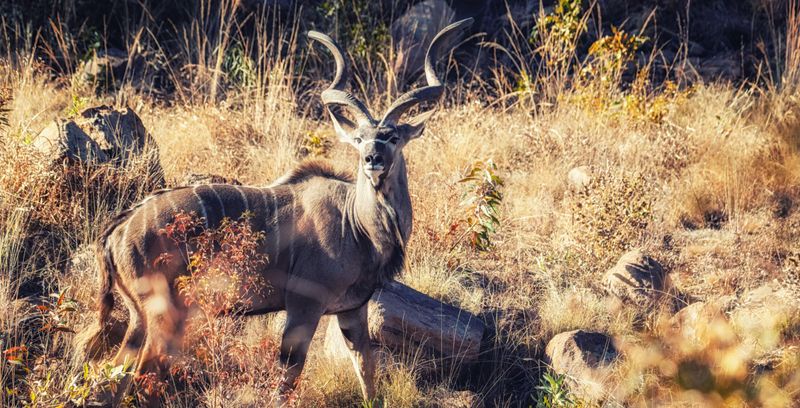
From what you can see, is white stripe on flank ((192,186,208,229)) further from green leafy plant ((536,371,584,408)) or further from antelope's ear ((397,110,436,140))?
green leafy plant ((536,371,584,408))

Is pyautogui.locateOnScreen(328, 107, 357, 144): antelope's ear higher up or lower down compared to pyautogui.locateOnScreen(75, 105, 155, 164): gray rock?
higher up

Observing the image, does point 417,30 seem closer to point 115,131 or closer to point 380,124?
point 115,131

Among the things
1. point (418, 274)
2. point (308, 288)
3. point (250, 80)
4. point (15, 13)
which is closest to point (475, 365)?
point (418, 274)

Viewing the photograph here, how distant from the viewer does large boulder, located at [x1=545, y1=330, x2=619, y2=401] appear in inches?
187

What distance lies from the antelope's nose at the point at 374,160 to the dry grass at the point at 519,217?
80 centimetres

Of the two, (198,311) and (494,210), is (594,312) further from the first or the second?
(198,311)

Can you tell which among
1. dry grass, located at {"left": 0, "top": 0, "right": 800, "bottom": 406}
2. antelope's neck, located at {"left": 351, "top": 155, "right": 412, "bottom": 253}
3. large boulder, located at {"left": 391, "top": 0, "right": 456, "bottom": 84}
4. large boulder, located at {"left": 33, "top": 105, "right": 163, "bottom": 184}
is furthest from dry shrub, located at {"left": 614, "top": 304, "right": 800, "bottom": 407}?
large boulder, located at {"left": 391, "top": 0, "right": 456, "bottom": 84}

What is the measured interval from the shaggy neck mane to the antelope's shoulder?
32cm

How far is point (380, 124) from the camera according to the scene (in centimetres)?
462

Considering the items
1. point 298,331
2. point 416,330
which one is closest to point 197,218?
point 298,331

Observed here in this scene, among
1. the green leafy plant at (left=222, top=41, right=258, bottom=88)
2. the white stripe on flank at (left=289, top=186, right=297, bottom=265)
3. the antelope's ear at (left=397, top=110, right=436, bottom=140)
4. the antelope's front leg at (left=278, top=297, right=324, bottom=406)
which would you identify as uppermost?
the antelope's ear at (left=397, top=110, right=436, bottom=140)

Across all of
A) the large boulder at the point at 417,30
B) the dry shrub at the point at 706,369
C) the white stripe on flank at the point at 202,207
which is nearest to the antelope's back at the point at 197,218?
the white stripe on flank at the point at 202,207

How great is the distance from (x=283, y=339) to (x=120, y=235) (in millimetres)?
950

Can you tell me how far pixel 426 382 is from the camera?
198 inches
